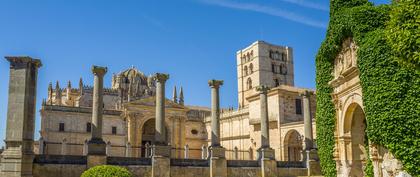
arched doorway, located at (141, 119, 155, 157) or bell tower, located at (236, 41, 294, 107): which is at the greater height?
bell tower, located at (236, 41, 294, 107)

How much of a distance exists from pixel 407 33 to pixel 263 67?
6098 cm

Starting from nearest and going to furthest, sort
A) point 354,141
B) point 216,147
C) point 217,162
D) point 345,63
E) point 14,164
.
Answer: point 345,63
point 354,141
point 14,164
point 217,162
point 216,147

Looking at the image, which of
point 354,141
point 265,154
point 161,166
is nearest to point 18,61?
point 161,166

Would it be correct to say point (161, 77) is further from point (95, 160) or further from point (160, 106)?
point (95, 160)

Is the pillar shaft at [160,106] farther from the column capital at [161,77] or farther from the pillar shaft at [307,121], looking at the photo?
the pillar shaft at [307,121]

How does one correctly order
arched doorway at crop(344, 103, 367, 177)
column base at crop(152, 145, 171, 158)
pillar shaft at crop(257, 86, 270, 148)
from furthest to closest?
pillar shaft at crop(257, 86, 270, 148), column base at crop(152, 145, 171, 158), arched doorway at crop(344, 103, 367, 177)

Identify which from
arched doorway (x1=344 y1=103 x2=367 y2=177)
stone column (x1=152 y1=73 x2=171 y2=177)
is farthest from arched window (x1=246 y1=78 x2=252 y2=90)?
arched doorway (x1=344 y1=103 x2=367 y2=177)

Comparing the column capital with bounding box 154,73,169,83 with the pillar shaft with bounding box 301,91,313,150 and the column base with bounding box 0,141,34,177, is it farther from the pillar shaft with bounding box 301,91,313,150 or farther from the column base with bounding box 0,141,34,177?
the pillar shaft with bounding box 301,91,313,150

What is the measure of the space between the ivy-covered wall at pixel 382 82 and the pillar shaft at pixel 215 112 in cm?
1054

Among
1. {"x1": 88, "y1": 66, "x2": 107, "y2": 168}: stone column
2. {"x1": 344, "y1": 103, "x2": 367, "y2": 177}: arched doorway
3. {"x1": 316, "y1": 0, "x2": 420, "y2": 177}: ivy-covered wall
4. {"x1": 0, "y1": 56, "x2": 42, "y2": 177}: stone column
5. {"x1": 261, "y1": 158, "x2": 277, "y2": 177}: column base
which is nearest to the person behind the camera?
{"x1": 316, "y1": 0, "x2": 420, "y2": 177}: ivy-covered wall

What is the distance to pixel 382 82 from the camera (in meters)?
14.5

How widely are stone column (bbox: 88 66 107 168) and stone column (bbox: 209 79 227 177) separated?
6527 millimetres

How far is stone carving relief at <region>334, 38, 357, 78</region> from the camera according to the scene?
56.3 ft

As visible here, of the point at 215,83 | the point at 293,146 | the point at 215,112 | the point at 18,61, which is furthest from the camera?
the point at 293,146
